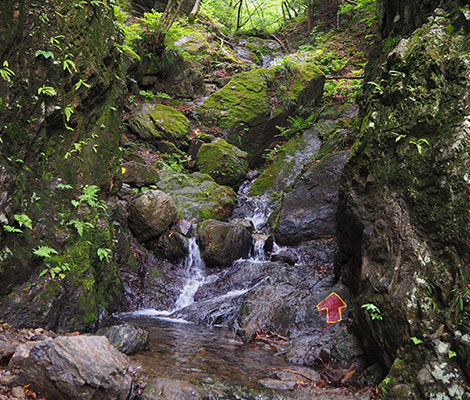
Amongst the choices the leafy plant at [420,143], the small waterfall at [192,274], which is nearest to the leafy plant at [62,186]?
the small waterfall at [192,274]

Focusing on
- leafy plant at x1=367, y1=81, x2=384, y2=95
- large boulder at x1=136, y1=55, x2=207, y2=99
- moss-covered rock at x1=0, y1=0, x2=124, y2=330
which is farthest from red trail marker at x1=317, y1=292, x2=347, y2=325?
large boulder at x1=136, y1=55, x2=207, y2=99

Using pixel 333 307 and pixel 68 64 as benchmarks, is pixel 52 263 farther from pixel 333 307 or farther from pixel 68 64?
pixel 333 307

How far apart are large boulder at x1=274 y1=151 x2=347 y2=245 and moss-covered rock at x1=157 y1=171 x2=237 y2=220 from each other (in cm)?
177

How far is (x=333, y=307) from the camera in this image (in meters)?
6.00

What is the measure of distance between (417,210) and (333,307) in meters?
2.55

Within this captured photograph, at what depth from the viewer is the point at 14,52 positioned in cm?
504

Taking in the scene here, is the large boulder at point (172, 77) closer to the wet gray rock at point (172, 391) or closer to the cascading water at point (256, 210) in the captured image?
the cascading water at point (256, 210)

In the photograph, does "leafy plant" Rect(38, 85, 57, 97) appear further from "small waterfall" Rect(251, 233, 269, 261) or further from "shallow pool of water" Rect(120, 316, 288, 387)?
"small waterfall" Rect(251, 233, 269, 261)

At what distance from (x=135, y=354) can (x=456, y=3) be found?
678cm

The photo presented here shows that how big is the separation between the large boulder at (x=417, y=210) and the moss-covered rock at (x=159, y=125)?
8036 millimetres

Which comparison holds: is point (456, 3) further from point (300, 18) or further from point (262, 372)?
point (300, 18)

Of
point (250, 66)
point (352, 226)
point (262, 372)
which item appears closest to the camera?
point (262, 372)

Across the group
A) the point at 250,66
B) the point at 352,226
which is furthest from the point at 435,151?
the point at 250,66

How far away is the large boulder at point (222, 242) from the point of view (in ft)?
27.8
